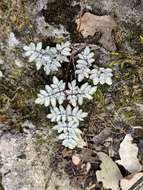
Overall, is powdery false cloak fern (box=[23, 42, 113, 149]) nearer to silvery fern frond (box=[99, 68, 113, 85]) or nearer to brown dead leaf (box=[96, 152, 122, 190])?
silvery fern frond (box=[99, 68, 113, 85])

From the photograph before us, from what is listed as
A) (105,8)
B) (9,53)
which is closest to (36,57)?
(9,53)

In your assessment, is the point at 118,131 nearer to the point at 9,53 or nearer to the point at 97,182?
the point at 97,182

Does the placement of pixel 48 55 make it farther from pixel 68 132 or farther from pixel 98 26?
pixel 68 132

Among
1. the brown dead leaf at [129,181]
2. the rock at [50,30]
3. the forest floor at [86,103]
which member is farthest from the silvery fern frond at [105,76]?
the brown dead leaf at [129,181]

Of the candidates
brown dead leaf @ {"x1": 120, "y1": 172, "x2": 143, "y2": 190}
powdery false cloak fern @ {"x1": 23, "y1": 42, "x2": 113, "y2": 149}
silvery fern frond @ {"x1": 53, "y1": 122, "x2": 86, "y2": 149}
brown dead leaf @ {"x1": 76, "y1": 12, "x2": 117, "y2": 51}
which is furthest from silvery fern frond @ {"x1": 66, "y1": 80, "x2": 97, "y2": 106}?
brown dead leaf @ {"x1": 120, "y1": 172, "x2": 143, "y2": 190}

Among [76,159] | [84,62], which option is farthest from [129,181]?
[84,62]
